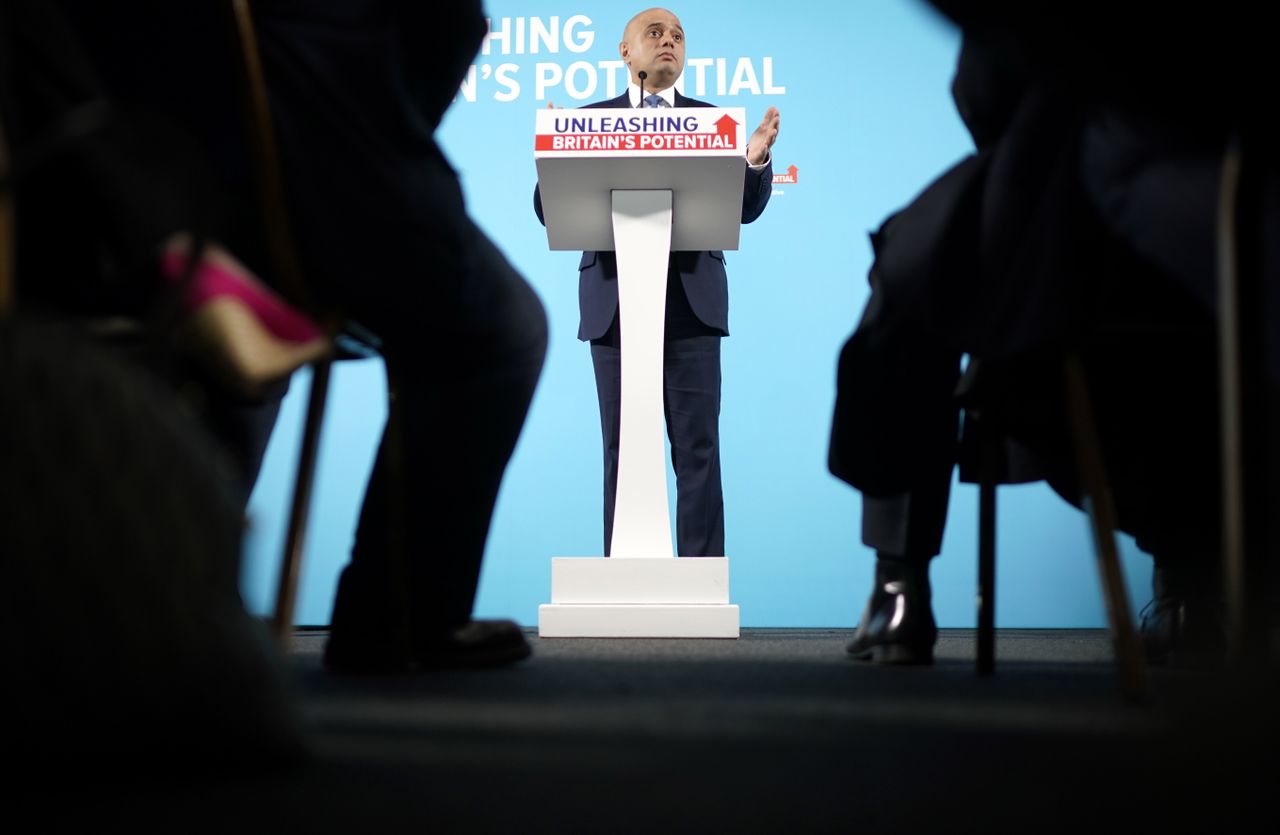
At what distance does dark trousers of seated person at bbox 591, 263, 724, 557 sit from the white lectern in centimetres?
46

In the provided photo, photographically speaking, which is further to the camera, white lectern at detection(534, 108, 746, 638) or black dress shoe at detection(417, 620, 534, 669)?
white lectern at detection(534, 108, 746, 638)

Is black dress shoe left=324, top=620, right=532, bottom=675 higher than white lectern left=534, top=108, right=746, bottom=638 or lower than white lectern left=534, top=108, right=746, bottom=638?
lower

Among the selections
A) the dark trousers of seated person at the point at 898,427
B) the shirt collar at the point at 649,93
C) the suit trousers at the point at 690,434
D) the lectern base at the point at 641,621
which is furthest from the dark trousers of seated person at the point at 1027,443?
the shirt collar at the point at 649,93

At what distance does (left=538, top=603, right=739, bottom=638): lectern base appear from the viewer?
229 centimetres

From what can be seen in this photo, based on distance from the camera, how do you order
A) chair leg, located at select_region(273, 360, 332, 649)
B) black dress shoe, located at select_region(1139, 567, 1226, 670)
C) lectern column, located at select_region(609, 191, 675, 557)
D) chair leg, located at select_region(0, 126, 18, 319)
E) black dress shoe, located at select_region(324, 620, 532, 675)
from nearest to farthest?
chair leg, located at select_region(0, 126, 18, 319)
chair leg, located at select_region(273, 360, 332, 649)
black dress shoe, located at select_region(324, 620, 532, 675)
black dress shoe, located at select_region(1139, 567, 1226, 670)
lectern column, located at select_region(609, 191, 675, 557)

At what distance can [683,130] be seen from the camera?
2244mm

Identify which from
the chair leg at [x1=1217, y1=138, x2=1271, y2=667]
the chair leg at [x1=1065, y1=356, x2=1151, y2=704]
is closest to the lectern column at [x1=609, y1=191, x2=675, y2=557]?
the chair leg at [x1=1065, y1=356, x2=1151, y2=704]

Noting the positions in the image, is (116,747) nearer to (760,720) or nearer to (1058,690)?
(760,720)

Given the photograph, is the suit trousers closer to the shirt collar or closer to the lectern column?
the lectern column

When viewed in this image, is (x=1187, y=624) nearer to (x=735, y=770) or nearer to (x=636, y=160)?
(x=735, y=770)

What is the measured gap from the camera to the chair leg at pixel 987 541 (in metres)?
1.24

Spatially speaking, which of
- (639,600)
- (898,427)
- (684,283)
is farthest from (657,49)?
(898,427)

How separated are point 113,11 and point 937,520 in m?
1.06

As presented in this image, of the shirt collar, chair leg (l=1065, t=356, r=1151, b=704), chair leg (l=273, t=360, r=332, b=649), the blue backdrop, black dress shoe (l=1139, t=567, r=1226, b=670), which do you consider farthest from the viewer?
the blue backdrop
